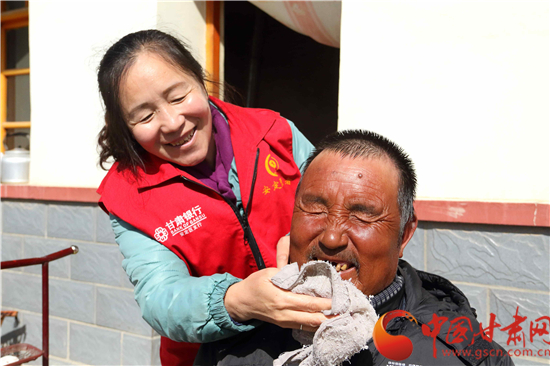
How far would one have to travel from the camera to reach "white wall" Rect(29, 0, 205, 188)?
355 cm

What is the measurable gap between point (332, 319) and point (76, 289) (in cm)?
345

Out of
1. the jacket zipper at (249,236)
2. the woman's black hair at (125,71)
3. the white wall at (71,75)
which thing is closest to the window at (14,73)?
the white wall at (71,75)

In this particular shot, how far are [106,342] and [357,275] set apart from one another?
3.15m

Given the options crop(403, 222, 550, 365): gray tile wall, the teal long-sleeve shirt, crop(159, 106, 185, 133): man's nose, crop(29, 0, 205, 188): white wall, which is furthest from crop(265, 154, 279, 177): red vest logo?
crop(29, 0, 205, 188): white wall

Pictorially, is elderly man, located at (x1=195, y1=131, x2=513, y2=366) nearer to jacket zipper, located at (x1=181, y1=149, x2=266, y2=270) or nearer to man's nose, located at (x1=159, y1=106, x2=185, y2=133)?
jacket zipper, located at (x1=181, y1=149, x2=266, y2=270)

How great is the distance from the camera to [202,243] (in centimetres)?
167

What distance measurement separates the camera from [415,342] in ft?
4.33

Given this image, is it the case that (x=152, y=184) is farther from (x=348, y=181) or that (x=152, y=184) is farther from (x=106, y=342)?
(x=106, y=342)

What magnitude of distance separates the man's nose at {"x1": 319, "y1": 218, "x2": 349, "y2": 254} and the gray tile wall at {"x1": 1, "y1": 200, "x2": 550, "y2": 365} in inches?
56.0

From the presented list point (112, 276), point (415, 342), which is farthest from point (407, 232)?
point (112, 276)

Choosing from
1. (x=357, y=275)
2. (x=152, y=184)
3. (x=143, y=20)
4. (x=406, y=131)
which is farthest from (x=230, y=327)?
(x=143, y=20)

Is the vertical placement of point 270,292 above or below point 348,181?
below

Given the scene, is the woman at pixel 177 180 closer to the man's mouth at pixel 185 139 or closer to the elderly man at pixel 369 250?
the man's mouth at pixel 185 139

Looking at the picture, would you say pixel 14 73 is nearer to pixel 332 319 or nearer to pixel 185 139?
pixel 185 139
